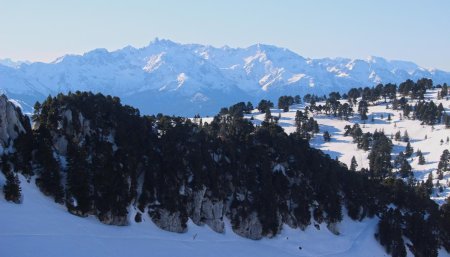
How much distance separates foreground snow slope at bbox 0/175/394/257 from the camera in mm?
39875

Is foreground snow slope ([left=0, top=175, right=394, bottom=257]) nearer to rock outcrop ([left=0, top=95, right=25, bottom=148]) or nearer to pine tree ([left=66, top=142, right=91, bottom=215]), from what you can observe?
pine tree ([left=66, top=142, right=91, bottom=215])

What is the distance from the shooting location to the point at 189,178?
61.8 metres

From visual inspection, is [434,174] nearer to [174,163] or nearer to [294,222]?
[294,222]

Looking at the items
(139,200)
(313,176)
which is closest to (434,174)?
(313,176)

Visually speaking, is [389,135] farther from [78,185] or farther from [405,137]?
[78,185]

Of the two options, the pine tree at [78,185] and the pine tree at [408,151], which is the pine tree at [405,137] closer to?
the pine tree at [408,151]

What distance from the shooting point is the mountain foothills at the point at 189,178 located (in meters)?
50.3

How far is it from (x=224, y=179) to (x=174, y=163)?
8163 mm

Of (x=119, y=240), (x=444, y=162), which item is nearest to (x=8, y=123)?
(x=119, y=240)

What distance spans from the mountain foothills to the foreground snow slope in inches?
49.8

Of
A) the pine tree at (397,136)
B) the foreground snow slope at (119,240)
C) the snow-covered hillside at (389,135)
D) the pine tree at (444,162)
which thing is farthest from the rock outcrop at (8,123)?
the pine tree at (397,136)

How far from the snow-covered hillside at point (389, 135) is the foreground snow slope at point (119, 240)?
74.2m

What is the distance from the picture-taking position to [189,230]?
186 feet

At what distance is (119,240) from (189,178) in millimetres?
16115
